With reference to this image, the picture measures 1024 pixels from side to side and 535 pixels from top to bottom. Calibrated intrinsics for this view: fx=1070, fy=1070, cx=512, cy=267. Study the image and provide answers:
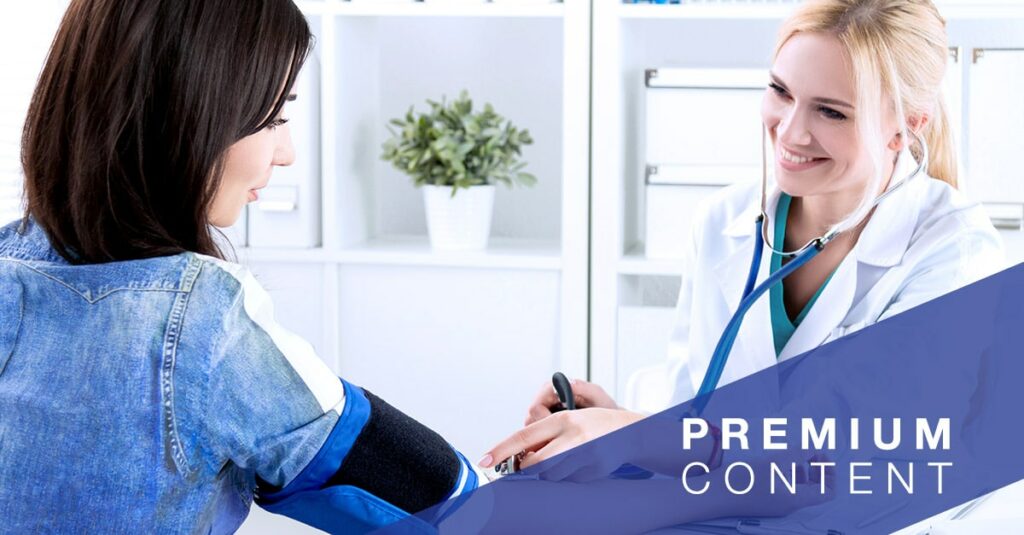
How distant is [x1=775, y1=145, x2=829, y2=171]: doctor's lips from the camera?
133 centimetres

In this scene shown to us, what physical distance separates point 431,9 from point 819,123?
1.06m

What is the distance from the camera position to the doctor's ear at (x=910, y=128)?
50.9 inches

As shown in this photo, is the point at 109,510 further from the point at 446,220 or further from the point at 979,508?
the point at 446,220

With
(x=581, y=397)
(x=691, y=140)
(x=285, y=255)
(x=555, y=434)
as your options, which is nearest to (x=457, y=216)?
(x=285, y=255)

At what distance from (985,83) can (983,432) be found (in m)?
1.04

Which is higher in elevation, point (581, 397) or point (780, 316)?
point (780, 316)

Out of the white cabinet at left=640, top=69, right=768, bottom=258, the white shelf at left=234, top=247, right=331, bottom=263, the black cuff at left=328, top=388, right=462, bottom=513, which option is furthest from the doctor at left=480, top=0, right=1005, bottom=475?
the white shelf at left=234, top=247, right=331, bottom=263

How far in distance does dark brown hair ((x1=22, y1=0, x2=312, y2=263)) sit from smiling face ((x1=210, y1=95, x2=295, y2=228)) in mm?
18

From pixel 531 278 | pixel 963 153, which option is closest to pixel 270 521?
pixel 531 278

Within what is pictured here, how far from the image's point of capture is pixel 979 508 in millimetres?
1069

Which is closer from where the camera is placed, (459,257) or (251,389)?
(251,389)

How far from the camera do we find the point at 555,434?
1067mm

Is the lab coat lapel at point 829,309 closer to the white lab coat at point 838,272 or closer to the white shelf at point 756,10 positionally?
the white lab coat at point 838,272

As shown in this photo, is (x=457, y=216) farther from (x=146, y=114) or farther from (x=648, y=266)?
(x=146, y=114)
